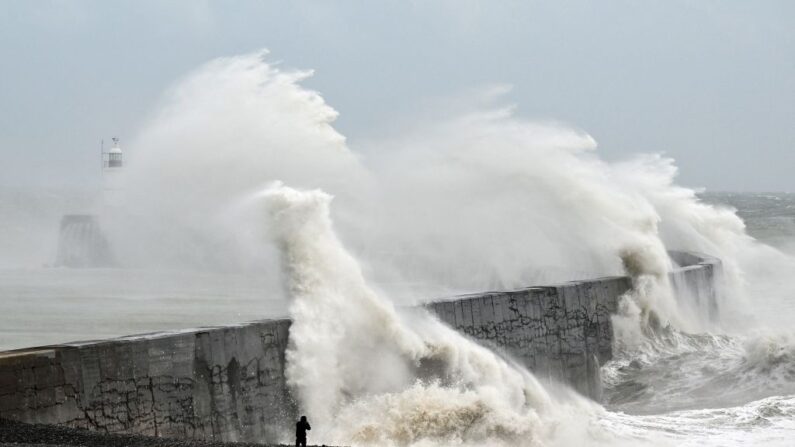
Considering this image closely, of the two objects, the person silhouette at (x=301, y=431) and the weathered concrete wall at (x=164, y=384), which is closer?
the weathered concrete wall at (x=164, y=384)

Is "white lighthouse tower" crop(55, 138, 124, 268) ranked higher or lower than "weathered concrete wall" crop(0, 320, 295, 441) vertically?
higher

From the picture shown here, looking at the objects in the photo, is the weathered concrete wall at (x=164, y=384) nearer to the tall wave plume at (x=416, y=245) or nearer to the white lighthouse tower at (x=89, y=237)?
the tall wave plume at (x=416, y=245)

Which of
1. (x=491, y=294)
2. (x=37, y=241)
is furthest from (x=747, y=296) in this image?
(x=37, y=241)

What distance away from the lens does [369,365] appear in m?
10.5

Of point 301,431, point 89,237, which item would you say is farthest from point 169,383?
point 89,237

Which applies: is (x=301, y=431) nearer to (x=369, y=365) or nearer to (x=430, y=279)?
(x=369, y=365)

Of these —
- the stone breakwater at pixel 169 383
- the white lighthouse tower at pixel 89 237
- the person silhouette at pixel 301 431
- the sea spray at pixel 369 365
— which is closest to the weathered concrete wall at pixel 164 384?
the stone breakwater at pixel 169 383

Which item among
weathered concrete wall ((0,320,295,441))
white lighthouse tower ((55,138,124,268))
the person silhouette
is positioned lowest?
the person silhouette

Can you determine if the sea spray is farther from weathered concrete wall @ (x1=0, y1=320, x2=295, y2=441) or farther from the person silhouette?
the person silhouette

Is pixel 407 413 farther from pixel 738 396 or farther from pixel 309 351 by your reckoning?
pixel 738 396

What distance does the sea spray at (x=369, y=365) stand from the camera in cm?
981

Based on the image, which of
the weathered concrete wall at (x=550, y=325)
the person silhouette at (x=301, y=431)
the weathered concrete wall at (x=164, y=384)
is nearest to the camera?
the weathered concrete wall at (x=164, y=384)

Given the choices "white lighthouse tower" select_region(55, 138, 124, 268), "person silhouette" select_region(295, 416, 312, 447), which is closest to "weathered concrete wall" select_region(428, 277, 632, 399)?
"person silhouette" select_region(295, 416, 312, 447)

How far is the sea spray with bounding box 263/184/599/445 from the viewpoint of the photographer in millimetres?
9812
